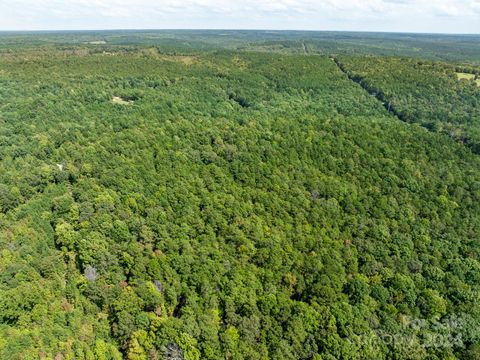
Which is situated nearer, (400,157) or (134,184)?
(134,184)

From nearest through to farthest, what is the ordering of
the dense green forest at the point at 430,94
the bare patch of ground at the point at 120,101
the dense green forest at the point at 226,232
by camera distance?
1. the dense green forest at the point at 226,232
2. the bare patch of ground at the point at 120,101
3. the dense green forest at the point at 430,94

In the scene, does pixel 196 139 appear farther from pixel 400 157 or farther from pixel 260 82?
pixel 260 82

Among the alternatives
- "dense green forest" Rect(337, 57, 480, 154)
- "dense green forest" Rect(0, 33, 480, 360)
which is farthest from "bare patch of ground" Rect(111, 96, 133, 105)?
"dense green forest" Rect(337, 57, 480, 154)

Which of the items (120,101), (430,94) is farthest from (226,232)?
(430,94)

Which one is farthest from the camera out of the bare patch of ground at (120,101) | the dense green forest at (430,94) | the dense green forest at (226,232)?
the dense green forest at (430,94)

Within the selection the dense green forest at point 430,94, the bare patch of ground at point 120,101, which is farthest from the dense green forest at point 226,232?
the dense green forest at point 430,94

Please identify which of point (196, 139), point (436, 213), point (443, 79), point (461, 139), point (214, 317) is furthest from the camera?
point (443, 79)

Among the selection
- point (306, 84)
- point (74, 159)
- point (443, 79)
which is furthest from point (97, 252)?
point (443, 79)

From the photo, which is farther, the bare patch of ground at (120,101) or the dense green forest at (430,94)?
the dense green forest at (430,94)

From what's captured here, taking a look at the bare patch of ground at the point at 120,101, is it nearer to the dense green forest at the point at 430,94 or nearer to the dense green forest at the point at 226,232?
the dense green forest at the point at 226,232
